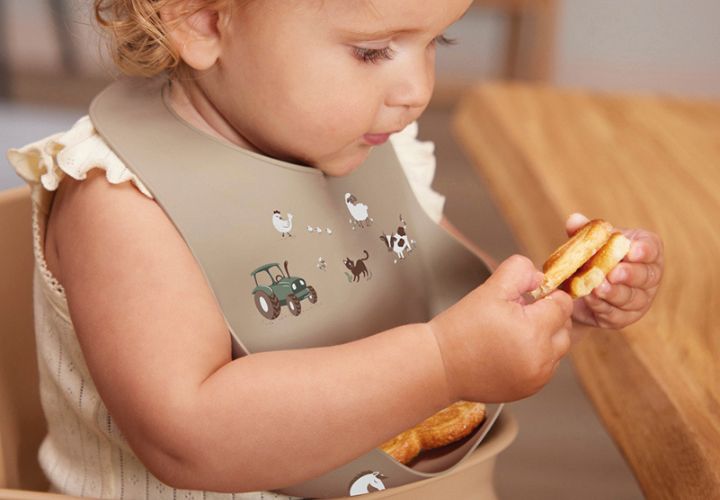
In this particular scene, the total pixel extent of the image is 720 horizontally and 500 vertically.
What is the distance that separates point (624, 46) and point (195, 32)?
10.7 ft

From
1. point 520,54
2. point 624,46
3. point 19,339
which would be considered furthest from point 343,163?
point 624,46

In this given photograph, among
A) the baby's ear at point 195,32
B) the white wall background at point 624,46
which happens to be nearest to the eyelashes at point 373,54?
the baby's ear at point 195,32

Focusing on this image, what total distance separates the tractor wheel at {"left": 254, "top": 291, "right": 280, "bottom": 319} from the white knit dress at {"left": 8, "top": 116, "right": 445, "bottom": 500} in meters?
0.11

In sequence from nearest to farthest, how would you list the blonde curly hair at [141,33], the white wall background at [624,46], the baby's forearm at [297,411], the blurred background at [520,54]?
1. the baby's forearm at [297,411]
2. the blonde curly hair at [141,33]
3. the blurred background at [520,54]
4. the white wall background at [624,46]

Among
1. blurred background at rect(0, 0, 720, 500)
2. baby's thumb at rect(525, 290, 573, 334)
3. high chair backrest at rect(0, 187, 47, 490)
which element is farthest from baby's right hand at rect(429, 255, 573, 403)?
blurred background at rect(0, 0, 720, 500)

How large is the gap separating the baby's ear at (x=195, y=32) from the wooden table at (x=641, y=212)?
36cm

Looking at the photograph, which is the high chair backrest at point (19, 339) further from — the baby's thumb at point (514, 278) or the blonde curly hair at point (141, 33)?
the baby's thumb at point (514, 278)

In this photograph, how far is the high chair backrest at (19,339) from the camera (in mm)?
851

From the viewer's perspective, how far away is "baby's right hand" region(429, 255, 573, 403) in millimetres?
646

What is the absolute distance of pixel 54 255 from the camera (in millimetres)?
753

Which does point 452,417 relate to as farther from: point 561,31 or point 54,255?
point 561,31

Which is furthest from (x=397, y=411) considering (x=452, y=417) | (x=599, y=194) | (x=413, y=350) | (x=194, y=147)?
(x=599, y=194)

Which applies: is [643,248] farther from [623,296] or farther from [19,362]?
[19,362]

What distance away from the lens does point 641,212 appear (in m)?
1.03
